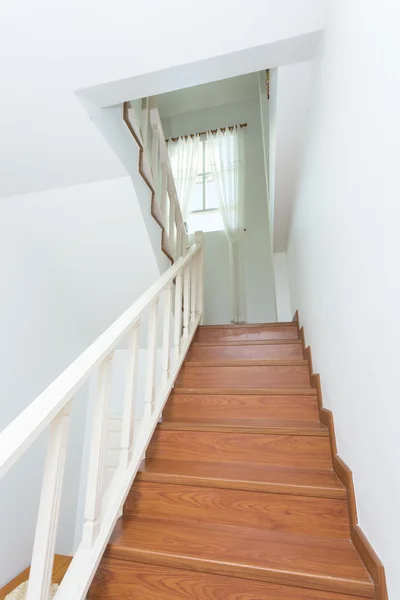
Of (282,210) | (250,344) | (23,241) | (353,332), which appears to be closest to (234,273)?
(282,210)

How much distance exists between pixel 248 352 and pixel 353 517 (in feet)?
4.24

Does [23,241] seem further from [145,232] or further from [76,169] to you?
[145,232]

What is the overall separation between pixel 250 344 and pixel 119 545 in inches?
59.7

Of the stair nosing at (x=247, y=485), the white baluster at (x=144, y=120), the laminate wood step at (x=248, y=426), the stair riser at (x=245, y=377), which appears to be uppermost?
the white baluster at (x=144, y=120)

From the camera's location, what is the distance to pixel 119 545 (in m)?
1.12

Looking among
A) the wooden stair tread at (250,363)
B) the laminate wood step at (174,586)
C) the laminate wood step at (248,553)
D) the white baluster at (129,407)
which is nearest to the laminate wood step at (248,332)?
the wooden stair tread at (250,363)

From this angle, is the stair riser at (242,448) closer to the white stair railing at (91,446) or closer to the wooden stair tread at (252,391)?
the white stair railing at (91,446)

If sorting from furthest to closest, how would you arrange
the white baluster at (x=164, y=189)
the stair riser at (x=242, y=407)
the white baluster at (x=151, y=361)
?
the white baluster at (x=164, y=189), the stair riser at (x=242, y=407), the white baluster at (x=151, y=361)

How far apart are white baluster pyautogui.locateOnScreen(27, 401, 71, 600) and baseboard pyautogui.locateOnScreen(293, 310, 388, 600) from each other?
89 centimetres

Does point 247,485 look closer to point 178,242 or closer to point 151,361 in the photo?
point 151,361

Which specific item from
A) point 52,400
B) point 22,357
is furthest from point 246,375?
point 22,357

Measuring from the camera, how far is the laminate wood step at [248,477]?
1.24 meters

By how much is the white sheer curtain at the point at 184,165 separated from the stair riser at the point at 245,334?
5.55ft

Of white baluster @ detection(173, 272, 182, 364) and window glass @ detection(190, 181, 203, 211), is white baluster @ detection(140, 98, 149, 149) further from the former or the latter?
window glass @ detection(190, 181, 203, 211)
